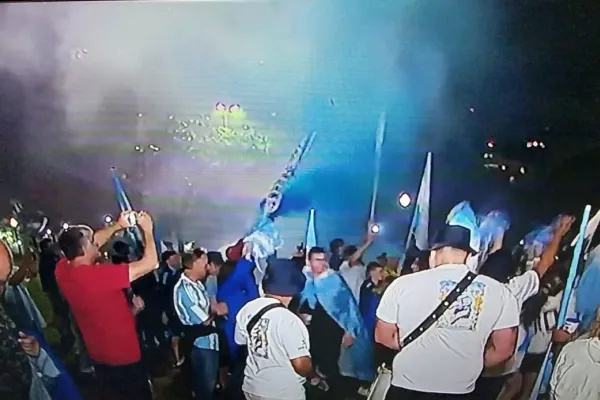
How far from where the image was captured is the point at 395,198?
1.17 meters

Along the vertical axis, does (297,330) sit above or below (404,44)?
below

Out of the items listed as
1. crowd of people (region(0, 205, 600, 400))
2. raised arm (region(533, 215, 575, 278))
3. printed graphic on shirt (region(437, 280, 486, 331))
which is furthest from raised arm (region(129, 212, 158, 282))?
raised arm (region(533, 215, 575, 278))

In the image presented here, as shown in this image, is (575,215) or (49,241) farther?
(49,241)

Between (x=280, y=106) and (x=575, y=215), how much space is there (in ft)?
1.56

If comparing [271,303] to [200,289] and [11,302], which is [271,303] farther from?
[11,302]

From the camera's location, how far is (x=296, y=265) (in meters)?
1.19

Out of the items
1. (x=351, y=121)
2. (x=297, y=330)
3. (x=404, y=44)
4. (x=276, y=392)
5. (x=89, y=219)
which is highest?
(x=404, y=44)

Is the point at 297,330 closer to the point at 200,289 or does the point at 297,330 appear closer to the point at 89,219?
the point at 200,289

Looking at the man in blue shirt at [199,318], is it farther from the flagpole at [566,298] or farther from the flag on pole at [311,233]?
the flagpole at [566,298]

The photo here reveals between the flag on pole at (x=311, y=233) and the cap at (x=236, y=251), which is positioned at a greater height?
the flag on pole at (x=311, y=233)

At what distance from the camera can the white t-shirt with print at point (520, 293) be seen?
1.16 metres

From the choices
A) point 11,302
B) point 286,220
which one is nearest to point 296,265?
point 286,220

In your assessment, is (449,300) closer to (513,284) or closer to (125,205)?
(513,284)

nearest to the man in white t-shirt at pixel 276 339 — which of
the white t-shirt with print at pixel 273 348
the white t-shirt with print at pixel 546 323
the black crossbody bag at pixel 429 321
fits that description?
the white t-shirt with print at pixel 273 348
